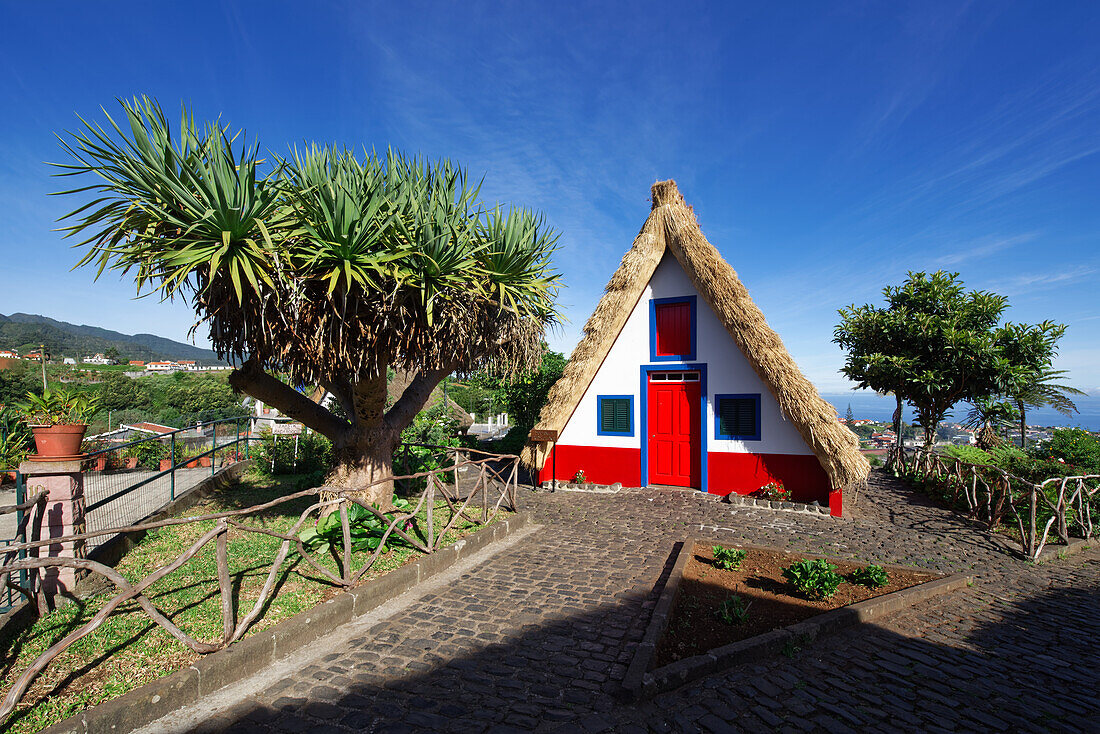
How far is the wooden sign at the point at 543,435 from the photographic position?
11.0 metres

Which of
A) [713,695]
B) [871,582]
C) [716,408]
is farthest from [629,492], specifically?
[713,695]

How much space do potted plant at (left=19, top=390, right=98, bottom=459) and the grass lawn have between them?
143 centimetres

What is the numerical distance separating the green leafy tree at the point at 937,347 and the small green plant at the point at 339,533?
13179 mm

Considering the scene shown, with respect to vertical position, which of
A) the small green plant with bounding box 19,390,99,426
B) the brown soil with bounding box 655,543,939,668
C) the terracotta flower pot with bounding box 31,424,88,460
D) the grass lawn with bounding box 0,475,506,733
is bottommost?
the brown soil with bounding box 655,543,939,668

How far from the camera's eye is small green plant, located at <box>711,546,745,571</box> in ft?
20.9

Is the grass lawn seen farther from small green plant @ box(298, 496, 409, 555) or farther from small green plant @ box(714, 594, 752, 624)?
small green plant @ box(714, 594, 752, 624)

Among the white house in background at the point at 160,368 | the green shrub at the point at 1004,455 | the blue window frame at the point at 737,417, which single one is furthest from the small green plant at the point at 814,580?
the white house in background at the point at 160,368

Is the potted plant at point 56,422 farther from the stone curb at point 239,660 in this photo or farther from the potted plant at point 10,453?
the potted plant at point 10,453

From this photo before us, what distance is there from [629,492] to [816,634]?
6.50 metres

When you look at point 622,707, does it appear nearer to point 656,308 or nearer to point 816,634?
point 816,634

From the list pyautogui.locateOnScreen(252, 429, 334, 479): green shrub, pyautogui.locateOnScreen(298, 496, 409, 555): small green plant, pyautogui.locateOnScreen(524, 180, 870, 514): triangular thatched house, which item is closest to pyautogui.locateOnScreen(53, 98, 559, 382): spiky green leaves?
pyautogui.locateOnScreen(298, 496, 409, 555): small green plant

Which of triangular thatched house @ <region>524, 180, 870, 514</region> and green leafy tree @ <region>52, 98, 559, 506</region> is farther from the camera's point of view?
triangular thatched house @ <region>524, 180, 870, 514</region>

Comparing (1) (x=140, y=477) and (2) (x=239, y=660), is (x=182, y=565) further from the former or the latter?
(1) (x=140, y=477)

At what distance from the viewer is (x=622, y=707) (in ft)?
11.8
